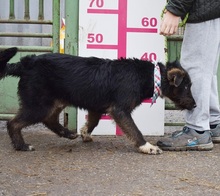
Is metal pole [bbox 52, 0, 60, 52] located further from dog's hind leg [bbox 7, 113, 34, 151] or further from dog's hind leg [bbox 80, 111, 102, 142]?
dog's hind leg [bbox 7, 113, 34, 151]

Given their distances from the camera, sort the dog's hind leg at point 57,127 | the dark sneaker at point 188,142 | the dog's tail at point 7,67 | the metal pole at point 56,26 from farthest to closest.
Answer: the metal pole at point 56,26
the dog's hind leg at point 57,127
the dark sneaker at point 188,142
the dog's tail at point 7,67

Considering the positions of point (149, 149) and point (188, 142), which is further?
point (188, 142)

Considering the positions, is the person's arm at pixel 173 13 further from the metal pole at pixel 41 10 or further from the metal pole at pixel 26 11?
the metal pole at pixel 26 11

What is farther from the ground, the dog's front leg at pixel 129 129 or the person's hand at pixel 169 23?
the person's hand at pixel 169 23

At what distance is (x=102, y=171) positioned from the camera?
15.4 feet

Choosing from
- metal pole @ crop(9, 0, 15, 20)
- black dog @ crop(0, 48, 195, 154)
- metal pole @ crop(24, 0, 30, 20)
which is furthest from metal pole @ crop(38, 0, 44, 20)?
black dog @ crop(0, 48, 195, 154)

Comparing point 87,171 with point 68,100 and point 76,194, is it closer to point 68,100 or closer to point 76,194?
point 76,194

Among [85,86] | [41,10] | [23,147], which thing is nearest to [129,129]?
[85,86]

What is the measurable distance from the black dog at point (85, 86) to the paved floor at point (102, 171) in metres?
0.28

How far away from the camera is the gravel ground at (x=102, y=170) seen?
4.15 metres

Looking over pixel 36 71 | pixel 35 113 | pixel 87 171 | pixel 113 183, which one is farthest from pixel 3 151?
pixel 113 183

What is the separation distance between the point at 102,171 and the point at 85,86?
1071mm

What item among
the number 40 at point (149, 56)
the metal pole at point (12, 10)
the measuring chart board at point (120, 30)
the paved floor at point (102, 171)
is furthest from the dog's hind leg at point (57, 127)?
the metal pole at point (12, 10)

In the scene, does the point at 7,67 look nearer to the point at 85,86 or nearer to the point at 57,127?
the point at 85,86
